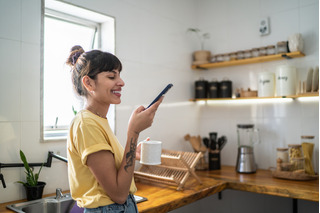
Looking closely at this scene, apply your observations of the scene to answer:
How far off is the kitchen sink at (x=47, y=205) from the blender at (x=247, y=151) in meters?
1.36

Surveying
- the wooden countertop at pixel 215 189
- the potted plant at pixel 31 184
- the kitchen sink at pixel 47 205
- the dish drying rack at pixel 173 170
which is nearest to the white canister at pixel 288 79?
the wooden countertop at pixel 215 189

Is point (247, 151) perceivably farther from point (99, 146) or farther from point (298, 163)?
point (99, 146)

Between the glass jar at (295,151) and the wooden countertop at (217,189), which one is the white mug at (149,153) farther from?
the glass jar at (295,151)

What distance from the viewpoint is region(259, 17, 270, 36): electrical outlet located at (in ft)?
8.43

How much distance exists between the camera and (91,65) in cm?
103

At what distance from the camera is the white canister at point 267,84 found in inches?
96.7

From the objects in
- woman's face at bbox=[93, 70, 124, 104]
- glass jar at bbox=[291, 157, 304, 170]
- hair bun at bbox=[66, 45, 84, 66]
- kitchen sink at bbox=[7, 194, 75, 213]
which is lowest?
kitchen sink at bbox=[7, 194, 75, 213]

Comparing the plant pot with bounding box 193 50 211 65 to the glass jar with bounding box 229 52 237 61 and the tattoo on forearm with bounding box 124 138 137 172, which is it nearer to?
the glass jar with bounding box 229 52 237 61

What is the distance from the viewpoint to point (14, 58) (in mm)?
1650

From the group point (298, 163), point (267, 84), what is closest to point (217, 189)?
point (298, 163)

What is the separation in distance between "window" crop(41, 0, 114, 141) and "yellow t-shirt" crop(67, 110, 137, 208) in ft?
3.32

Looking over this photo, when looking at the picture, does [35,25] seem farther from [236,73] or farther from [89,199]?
[236,73]

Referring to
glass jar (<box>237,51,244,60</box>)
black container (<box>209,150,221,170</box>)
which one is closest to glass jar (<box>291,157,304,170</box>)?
black container (<box>209,150,221,170</box>)

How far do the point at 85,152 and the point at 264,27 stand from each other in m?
2.18
